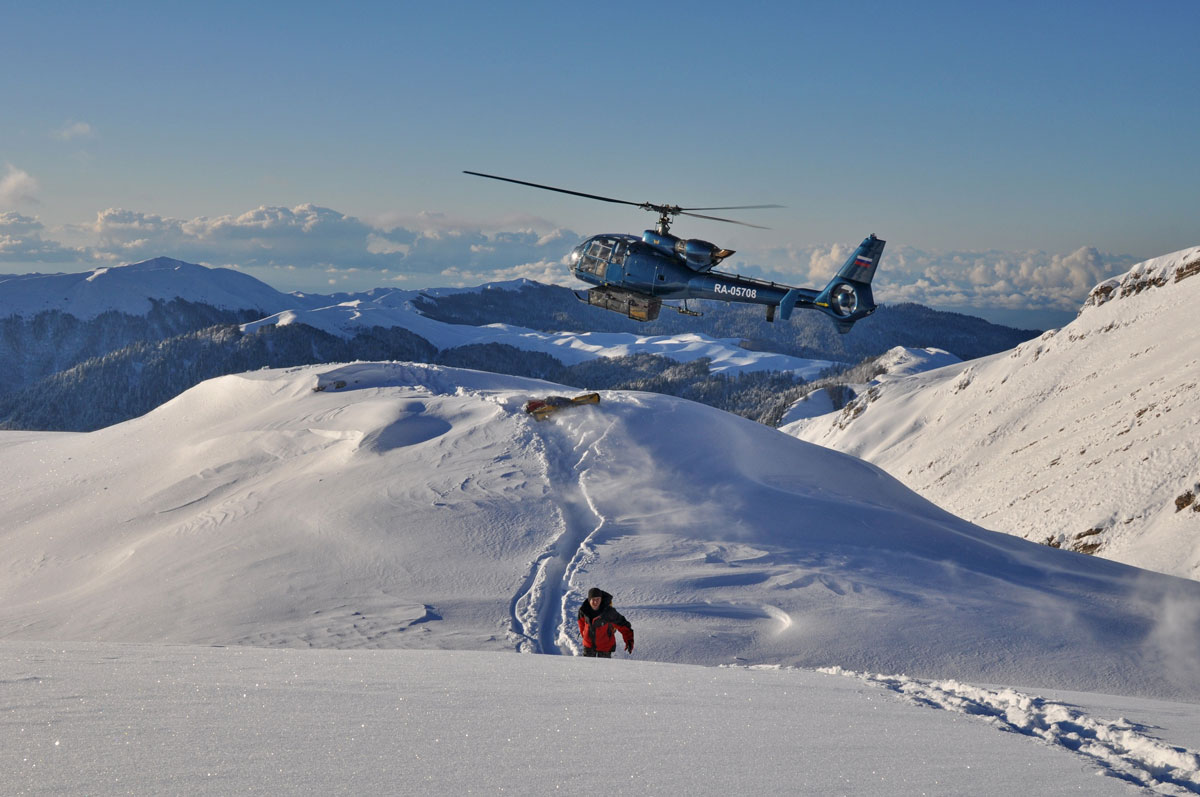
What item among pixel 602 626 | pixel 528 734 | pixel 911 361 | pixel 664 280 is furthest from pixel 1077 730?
pixel 911 361

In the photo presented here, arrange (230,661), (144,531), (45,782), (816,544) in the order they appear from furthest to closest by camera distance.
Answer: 1. (144,531)
2. (816,544)
3. (230,661)
4. (45,782)

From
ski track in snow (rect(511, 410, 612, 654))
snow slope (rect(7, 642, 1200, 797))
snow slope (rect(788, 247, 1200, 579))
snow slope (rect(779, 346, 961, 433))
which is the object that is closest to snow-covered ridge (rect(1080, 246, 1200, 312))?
snow slope (rect(788, 247, 1200, 579))

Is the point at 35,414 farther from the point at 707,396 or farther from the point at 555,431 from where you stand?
the point at 555,431

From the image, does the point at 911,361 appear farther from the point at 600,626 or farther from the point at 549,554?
the point at 600,626

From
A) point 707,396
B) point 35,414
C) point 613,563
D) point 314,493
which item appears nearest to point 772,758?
point 613,563

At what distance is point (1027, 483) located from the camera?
6231 centimetres

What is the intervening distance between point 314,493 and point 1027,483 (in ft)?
189

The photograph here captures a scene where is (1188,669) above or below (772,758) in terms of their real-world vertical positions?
below

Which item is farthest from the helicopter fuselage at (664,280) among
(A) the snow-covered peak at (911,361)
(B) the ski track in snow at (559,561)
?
(A) the snow-covered peak at (911,361)

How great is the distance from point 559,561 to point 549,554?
60 cm

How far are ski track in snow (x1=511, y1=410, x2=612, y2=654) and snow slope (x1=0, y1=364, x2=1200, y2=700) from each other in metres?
0.09

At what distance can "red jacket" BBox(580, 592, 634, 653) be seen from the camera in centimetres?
1480

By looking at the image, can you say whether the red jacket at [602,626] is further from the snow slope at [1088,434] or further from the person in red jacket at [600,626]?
the snow slope at [1088,434]

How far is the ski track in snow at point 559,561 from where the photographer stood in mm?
18672
